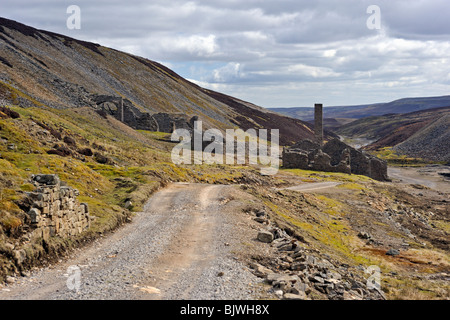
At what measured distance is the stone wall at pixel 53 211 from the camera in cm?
1783

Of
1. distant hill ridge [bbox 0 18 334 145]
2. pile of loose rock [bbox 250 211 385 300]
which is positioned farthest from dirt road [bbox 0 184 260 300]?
distant hill ridge [bbox 0 18 334 145]

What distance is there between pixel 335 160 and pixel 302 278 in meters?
60.5

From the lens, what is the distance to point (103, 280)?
15.4 m

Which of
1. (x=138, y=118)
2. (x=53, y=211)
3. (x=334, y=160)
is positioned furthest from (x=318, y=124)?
(x=53, y=211)

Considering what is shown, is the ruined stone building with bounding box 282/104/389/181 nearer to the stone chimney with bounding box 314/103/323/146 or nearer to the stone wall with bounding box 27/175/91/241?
the stone chimney with bounding box 314/103/323/146

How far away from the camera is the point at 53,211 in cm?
1872

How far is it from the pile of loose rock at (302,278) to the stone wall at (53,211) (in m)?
7.77

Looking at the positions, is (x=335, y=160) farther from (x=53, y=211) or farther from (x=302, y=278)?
(x=53, y=211)

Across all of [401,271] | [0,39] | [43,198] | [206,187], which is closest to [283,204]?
[206,187]

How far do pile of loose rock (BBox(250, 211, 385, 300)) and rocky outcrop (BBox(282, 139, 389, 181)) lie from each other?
49551 millimetres

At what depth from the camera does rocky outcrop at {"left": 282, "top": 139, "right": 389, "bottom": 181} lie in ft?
231

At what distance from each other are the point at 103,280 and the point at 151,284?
1.61 meters

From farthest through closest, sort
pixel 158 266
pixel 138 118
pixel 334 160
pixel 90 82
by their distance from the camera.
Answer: pixel 90 82 < pixel 138 118 < pixel 334 160 < pixel 158 266

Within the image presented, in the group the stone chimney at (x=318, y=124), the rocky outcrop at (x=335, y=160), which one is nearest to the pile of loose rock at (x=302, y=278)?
the rocky outcrop at (x=335, y=160)
